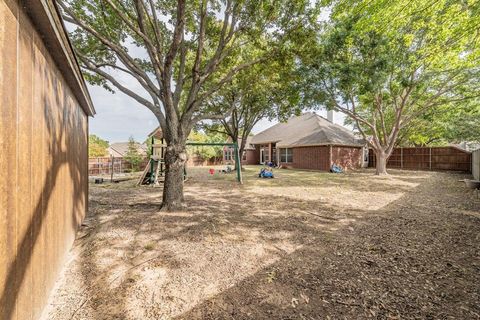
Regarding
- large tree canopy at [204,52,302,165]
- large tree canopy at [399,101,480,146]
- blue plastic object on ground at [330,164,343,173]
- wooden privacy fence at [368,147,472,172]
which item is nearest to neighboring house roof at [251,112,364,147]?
blue plastic object on ground at [330,164,343,173]

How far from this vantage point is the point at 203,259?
3.17 m

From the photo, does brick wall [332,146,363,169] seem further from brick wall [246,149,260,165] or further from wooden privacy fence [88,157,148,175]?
wooden privacy fence [88,157,148,175]

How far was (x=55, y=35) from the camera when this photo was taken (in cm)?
220

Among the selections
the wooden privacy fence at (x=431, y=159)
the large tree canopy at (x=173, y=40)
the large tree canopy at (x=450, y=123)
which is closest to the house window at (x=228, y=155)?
the wooden privacy fence at (x=431, y=159)

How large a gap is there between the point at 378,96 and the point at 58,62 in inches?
636

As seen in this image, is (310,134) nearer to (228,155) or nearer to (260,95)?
(260,95)

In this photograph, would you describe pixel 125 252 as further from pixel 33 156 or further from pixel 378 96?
pixel 378 96

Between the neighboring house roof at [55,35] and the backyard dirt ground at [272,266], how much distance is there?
2.78 metres

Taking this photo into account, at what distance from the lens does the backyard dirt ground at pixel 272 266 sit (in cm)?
221

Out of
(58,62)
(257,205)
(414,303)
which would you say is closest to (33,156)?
(58,62)

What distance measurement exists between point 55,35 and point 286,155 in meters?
21.4

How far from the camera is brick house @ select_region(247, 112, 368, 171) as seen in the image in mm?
18406

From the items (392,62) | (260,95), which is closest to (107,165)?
(260,95)

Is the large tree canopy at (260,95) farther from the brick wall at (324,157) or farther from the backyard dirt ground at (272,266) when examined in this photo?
the brick wall at (324,157)
